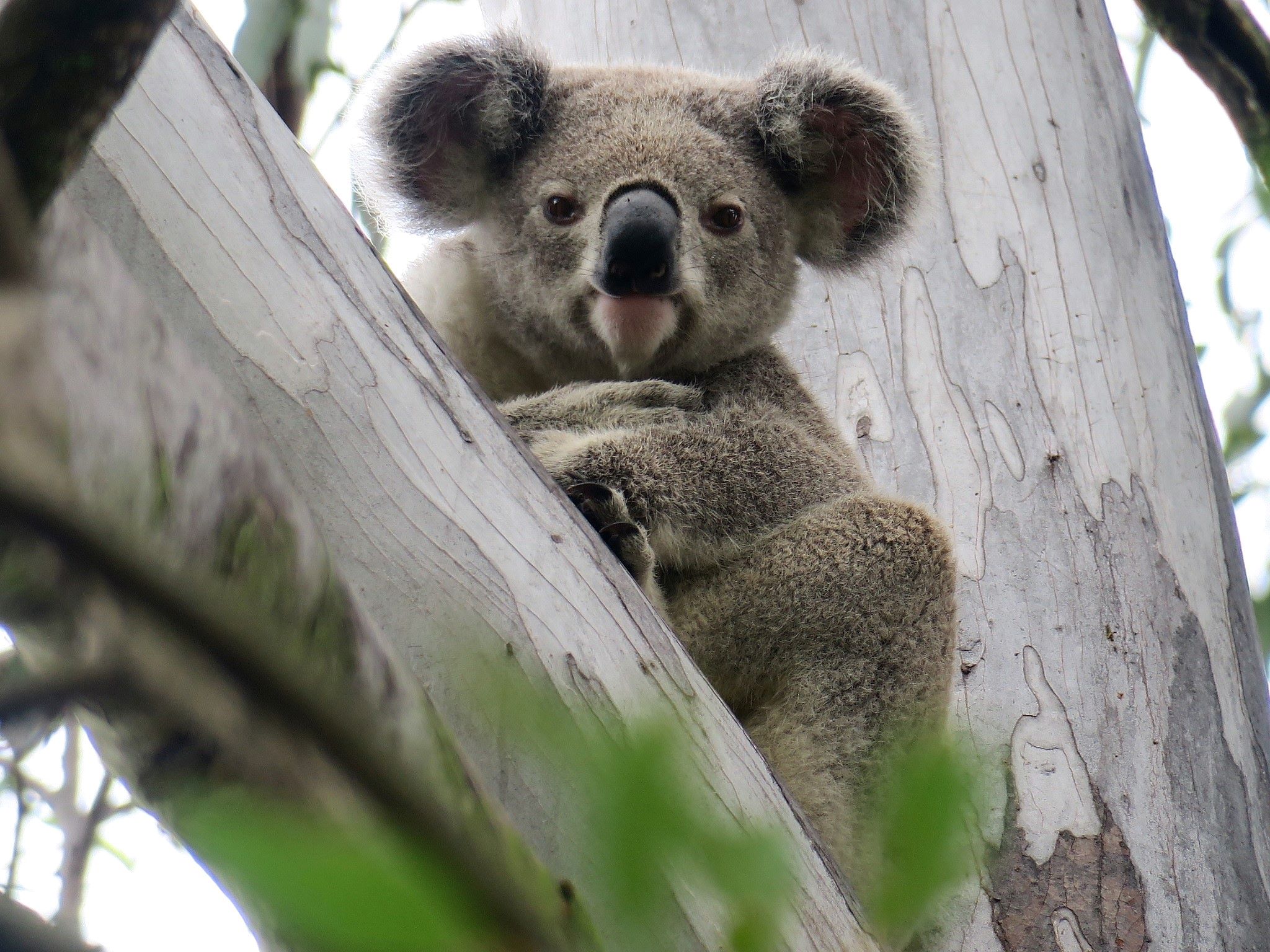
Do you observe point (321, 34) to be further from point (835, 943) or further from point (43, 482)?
point (43, 482)

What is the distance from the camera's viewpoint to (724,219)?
2.71 m

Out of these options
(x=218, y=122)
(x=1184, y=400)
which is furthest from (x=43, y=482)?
(x=1184, y=400)

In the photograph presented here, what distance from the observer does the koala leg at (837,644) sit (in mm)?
2135

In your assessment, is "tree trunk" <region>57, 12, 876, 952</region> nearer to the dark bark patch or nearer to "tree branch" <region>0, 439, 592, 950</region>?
the dark bark patch

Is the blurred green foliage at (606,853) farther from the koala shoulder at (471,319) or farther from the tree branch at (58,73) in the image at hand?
the koala shoulder at (471,319)

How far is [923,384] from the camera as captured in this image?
2680mm

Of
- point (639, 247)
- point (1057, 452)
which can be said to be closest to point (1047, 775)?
point (1057, 452)

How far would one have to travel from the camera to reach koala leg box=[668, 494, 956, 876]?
84.0 inches

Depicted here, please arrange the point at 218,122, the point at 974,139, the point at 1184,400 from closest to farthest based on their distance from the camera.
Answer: the point at 218,122 < the point at 1184,400 < the point at 974,139

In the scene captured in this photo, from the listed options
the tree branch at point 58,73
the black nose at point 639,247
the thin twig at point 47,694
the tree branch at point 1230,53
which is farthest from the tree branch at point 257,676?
the tree branch at point 1230,53

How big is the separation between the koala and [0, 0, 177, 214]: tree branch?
4.53 feet

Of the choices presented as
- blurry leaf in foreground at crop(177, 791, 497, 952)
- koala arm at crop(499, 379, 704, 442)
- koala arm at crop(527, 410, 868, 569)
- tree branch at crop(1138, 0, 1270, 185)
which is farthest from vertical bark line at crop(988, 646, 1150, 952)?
blurry leaf in foreground at crop(177, 791, 497, 952)

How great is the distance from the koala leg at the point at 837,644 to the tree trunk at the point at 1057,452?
7.7 inches

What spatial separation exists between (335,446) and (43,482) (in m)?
1.00
